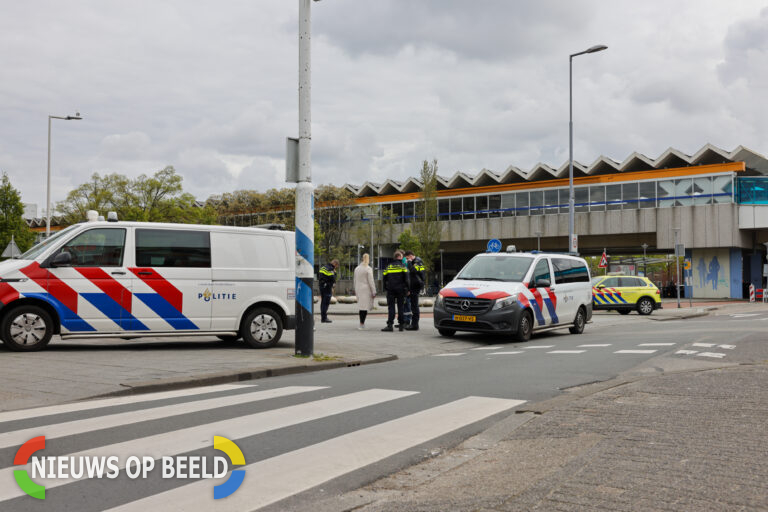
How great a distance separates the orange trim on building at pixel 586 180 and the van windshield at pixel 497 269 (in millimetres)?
36223

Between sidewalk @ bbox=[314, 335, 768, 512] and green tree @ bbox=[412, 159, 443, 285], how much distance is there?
47404 mm

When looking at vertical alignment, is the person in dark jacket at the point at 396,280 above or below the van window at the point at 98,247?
below

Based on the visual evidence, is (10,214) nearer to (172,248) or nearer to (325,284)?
(325,284)

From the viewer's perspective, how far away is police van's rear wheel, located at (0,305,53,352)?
33.5 ft

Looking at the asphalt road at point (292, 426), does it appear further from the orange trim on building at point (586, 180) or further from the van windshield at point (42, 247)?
the orange trim on building at point (586, 180)

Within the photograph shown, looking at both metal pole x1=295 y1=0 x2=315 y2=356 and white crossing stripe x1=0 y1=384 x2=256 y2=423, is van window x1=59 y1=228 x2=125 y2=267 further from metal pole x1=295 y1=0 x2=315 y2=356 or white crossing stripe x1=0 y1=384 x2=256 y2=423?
white crossing stripe x1=0 y1=384 x2=256 y2=423

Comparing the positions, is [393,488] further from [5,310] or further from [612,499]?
[5,310]

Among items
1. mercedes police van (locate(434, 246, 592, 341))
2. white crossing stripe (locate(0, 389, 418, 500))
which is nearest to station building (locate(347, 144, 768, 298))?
mercedes police van (locate(434, 246, 592, 341))

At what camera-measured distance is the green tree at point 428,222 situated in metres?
54.3

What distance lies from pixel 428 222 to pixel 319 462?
50181mm

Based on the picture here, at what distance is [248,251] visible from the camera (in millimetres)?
11898

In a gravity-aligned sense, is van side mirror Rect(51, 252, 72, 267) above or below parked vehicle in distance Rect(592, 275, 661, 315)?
above

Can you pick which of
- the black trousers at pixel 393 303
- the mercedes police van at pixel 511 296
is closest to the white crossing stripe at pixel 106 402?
the mercedes police van at pixel 511 296

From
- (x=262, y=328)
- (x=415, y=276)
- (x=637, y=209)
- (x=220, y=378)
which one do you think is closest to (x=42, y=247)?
(x=262, y=328)
